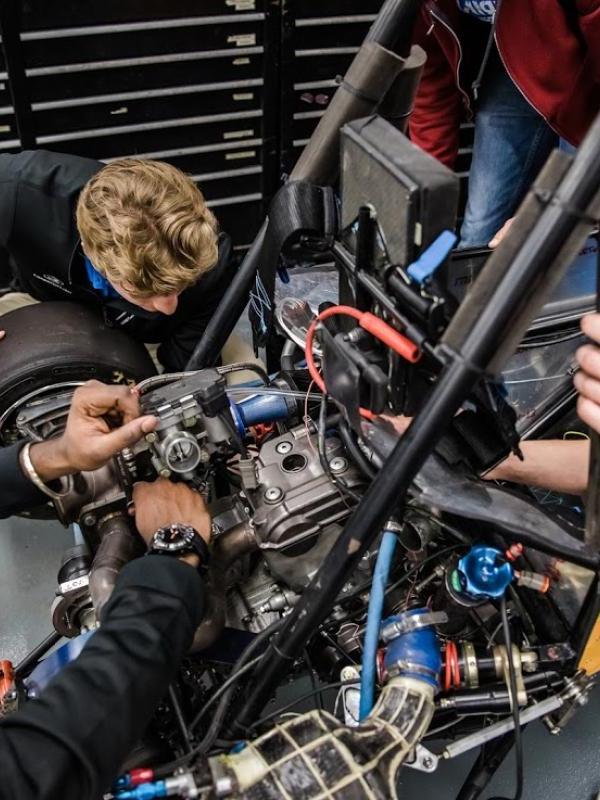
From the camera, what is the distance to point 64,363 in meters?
1.70

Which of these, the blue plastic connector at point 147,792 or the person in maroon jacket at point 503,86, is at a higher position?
the person in maroon jacket at point 503,86

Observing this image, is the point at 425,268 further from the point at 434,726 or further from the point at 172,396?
the point at 434,726

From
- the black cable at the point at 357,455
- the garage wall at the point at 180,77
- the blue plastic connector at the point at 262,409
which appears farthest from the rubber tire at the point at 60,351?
the garage wall at the point at 180,77

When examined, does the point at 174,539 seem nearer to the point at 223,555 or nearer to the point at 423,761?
the point at 223,555

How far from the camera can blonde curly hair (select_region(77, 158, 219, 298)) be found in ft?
5.30

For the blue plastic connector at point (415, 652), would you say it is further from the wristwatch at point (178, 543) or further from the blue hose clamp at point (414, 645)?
the wristwatch at point (178, 543)

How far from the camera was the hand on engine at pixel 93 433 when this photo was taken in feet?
4.05

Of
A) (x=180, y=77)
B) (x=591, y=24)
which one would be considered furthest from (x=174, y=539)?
(x=180, y=77)

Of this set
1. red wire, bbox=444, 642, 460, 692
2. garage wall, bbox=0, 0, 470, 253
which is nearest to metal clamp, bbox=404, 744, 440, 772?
red wire, bbox=444, 642, 460, 692

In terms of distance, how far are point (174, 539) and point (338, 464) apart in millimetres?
316

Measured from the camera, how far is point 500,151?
2.35 meters

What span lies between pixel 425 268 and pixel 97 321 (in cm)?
121

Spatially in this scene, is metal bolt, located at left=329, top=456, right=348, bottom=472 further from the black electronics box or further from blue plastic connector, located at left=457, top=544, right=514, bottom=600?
the black electronics box

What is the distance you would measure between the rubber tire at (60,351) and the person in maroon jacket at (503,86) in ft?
3.78
